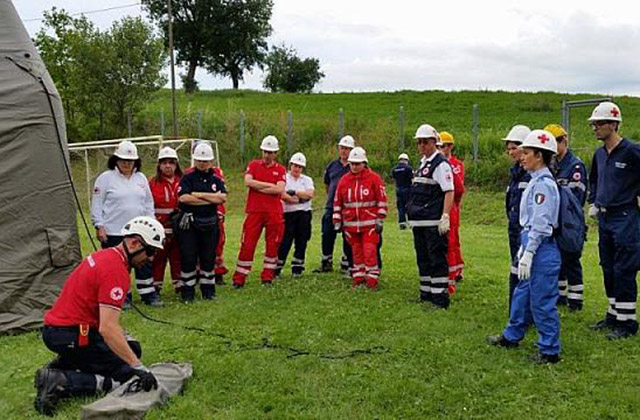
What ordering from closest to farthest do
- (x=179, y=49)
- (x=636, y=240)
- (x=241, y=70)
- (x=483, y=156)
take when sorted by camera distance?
(x=636, y=240)
(x=483, y=156)
(x=179, y=49)
(x=241, y=70)

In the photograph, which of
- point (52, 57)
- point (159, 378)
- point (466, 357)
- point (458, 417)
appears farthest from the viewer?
point (52, 57)

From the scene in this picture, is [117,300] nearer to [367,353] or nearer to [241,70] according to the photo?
[367,353]

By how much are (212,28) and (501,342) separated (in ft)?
157

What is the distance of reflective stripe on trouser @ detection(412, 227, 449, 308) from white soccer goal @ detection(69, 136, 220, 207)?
1283cm

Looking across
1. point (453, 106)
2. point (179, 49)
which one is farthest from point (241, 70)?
point (453, 106)

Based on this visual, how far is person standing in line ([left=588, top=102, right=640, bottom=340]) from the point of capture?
6.63 meters

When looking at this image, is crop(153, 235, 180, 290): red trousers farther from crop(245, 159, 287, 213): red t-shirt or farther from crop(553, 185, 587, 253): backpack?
crop(553, 185, 587, 253): backpack

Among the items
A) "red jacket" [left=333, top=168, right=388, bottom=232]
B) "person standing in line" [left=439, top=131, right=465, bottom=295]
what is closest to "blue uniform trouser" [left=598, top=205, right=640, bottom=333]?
"person standing in line" [left=439, top=131, right=465, bottom=295]

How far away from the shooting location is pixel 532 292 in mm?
5980

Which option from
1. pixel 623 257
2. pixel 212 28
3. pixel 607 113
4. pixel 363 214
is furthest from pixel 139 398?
pixel 212 28

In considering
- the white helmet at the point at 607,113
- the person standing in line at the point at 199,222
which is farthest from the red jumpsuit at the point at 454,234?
the person standing in line at the point at 199,222

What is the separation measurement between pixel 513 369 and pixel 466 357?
1.57ft

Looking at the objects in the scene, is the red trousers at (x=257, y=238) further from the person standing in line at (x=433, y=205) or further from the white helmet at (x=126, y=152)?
the person standing in line at (x=433, y=205)

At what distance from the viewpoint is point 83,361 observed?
560cm
